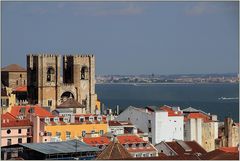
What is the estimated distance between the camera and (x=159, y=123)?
3409 centimetres

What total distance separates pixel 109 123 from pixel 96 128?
47.5 inches

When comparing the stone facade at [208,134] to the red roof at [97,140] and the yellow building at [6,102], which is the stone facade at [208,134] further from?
the yellow building at [6,102]

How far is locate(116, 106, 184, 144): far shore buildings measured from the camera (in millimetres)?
33969

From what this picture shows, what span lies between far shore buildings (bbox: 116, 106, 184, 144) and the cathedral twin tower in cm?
894

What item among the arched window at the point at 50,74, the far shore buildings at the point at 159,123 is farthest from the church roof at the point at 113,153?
the arched window at the point at 50,74

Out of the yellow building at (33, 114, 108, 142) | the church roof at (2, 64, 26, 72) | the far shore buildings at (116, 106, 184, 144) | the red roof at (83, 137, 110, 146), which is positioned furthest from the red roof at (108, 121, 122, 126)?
the church roof at (2, 64, 26, 72)

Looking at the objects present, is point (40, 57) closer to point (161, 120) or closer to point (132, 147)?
point (161, 120)

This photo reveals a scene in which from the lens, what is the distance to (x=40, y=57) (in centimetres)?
4484

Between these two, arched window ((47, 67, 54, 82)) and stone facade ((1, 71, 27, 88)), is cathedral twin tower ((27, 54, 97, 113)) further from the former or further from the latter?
stone facade ((1, 71, 27, 88))

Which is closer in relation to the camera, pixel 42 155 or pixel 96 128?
pixel 42 155

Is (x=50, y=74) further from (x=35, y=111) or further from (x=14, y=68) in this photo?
(x=35, y=111)

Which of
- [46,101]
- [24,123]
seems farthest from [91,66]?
[24,123]

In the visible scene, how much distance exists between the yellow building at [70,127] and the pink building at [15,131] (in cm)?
39

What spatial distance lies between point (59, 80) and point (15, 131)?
1524cm
